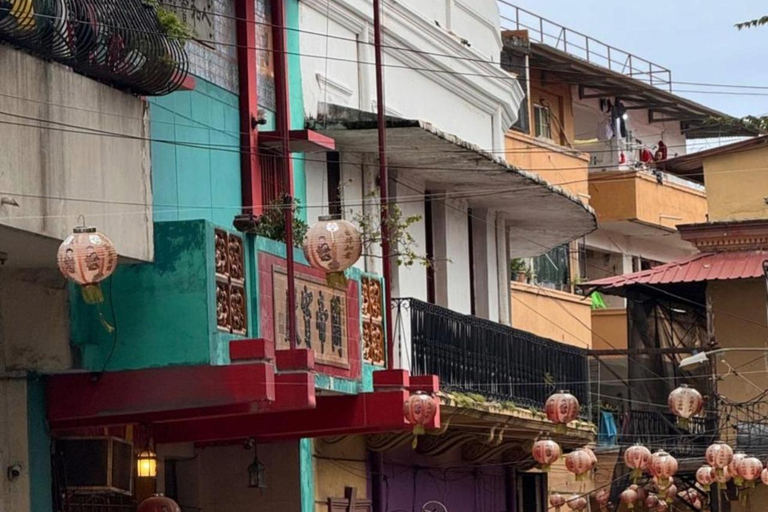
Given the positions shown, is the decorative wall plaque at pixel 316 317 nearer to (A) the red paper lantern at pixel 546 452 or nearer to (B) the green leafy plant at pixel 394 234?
(B) the green leafy plant at pixel 394 234

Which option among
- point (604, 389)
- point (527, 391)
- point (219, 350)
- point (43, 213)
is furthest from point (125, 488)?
point (604, 389)

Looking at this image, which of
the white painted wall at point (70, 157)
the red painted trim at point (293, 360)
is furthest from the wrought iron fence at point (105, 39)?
the red painted trim at point (293, 360)

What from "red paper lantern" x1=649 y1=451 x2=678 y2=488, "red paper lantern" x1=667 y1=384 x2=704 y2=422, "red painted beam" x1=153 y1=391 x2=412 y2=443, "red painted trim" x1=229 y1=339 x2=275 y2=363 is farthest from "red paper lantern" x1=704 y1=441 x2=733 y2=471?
"red painted trim" x1=229 y1=339 x2=275 y2=363

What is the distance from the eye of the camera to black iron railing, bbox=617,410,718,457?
1289 inches

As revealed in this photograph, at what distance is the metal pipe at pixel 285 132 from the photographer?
18984 mm

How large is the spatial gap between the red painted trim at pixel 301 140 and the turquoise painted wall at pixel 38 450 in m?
4.71

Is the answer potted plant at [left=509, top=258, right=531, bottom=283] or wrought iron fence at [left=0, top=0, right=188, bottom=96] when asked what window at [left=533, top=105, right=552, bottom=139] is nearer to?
potted plant at [left=509, top=258, right=531, bottom=283]

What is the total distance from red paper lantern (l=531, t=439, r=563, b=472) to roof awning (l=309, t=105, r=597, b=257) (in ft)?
10.7

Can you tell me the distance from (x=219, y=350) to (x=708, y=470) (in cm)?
1512

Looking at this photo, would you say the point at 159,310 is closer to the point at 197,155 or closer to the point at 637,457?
the point at 197,155

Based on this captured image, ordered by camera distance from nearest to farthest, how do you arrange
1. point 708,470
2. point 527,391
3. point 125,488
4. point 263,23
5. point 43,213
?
point 43,213 < point 125,488 < point 263,23 < point 527,391 < point 708,470

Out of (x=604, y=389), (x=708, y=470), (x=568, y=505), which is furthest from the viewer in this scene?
(x=604, y=389)

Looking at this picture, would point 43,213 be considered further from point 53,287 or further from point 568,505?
point 568,505

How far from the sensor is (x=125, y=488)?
19016 millimetres
